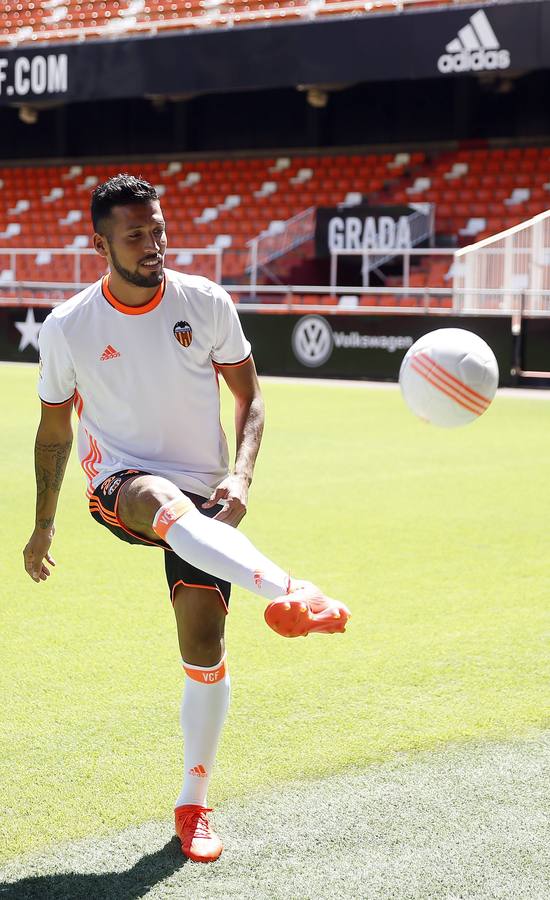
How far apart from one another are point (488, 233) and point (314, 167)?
596 centimetres

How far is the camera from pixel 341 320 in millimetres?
19469

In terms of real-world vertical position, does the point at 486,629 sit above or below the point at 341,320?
below

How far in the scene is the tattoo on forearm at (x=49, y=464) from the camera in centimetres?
376

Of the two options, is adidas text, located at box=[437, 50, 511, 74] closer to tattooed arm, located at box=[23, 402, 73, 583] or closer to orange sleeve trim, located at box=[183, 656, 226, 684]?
tattooed arm, located at box=[23, 402, 73, 583]

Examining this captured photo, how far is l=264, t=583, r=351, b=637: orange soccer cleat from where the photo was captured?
2926mm

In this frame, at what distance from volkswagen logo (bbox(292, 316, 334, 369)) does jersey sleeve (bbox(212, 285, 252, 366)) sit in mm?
15915

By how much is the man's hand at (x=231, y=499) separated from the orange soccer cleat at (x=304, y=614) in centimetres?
50

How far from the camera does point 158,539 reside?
3.45 meters

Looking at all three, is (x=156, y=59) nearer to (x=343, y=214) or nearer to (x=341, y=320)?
(x=343, y=214)

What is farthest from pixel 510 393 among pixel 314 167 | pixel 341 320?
pixel 314 167

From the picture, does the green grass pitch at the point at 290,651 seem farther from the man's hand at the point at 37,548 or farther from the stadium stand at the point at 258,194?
the stadium stand at the point at 258,194

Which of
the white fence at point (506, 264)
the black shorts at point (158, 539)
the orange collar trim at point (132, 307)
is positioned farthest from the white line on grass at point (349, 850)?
the white fence at point (506, 264)

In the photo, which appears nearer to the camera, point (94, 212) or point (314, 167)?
point (94, 212)

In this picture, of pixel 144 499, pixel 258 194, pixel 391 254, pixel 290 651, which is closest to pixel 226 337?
pixel 144 499
